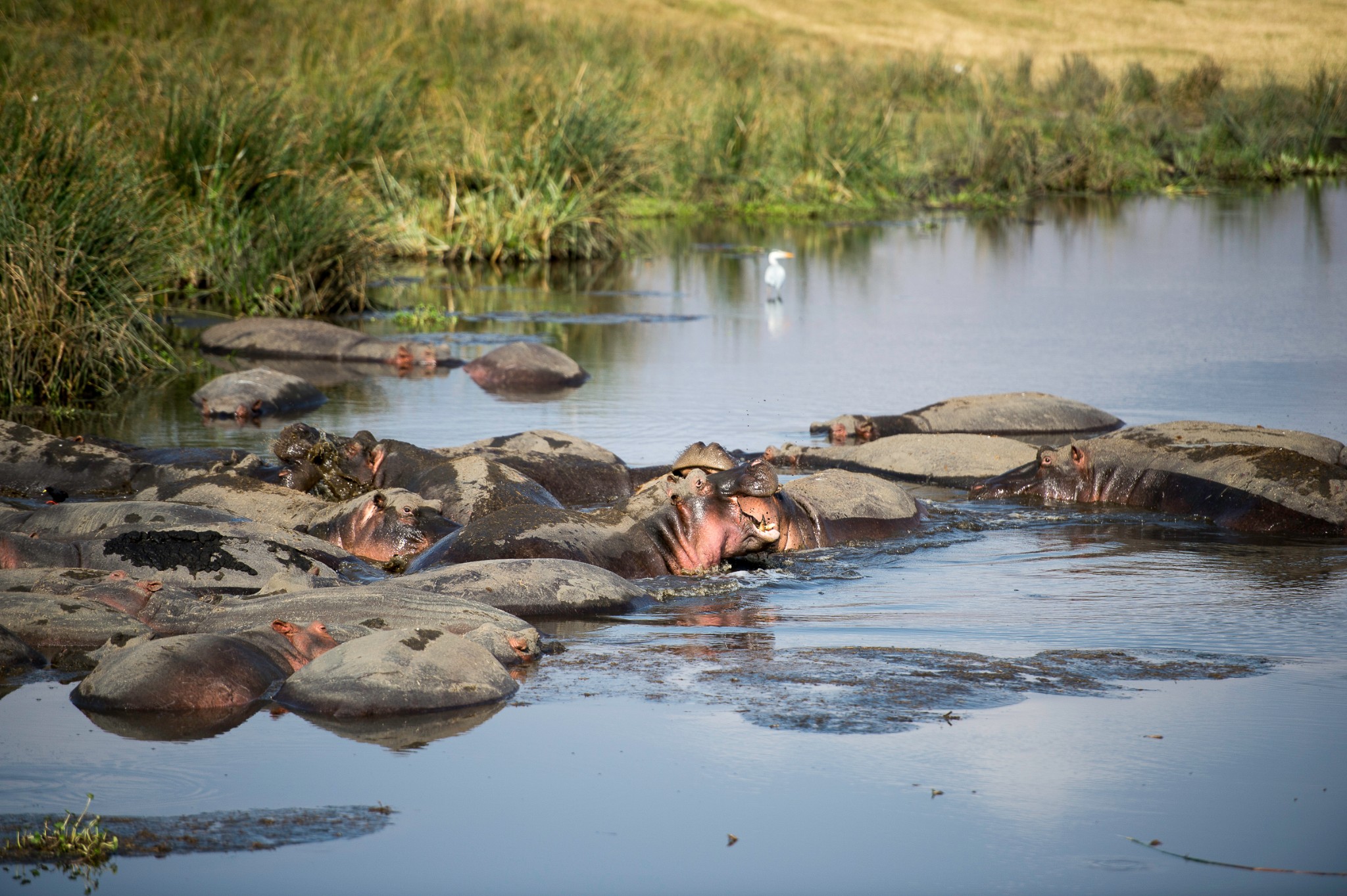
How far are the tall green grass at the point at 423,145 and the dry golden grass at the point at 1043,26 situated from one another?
23580 mm

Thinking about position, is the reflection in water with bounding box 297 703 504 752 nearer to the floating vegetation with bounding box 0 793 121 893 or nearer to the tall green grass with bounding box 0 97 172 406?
the floating vegetation with bounding box 0 793 121 893

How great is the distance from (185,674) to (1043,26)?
72.5 m

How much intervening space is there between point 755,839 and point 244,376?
855 cm

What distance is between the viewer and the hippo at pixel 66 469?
835 centimetres

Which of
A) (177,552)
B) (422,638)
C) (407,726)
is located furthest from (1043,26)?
(407,726)

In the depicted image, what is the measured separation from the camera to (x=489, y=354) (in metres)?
13.3

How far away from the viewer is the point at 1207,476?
8328 mm

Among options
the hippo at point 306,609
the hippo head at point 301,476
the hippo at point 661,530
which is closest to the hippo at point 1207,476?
the hippo at point 661,530

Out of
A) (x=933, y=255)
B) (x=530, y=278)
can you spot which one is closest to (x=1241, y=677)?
(x=530, y=278)

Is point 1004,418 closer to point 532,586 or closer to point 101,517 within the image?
point 532,586

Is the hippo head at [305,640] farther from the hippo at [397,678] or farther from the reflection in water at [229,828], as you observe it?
the reflection in water at [229,828]

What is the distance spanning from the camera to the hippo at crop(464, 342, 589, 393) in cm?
1288

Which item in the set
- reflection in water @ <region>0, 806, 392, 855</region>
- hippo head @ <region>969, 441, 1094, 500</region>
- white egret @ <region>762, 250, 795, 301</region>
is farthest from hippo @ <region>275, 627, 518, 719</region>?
white egret @ <region>762, 250, 795, 301</region>

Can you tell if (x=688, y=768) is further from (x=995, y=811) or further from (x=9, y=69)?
(x=9, y=69)
